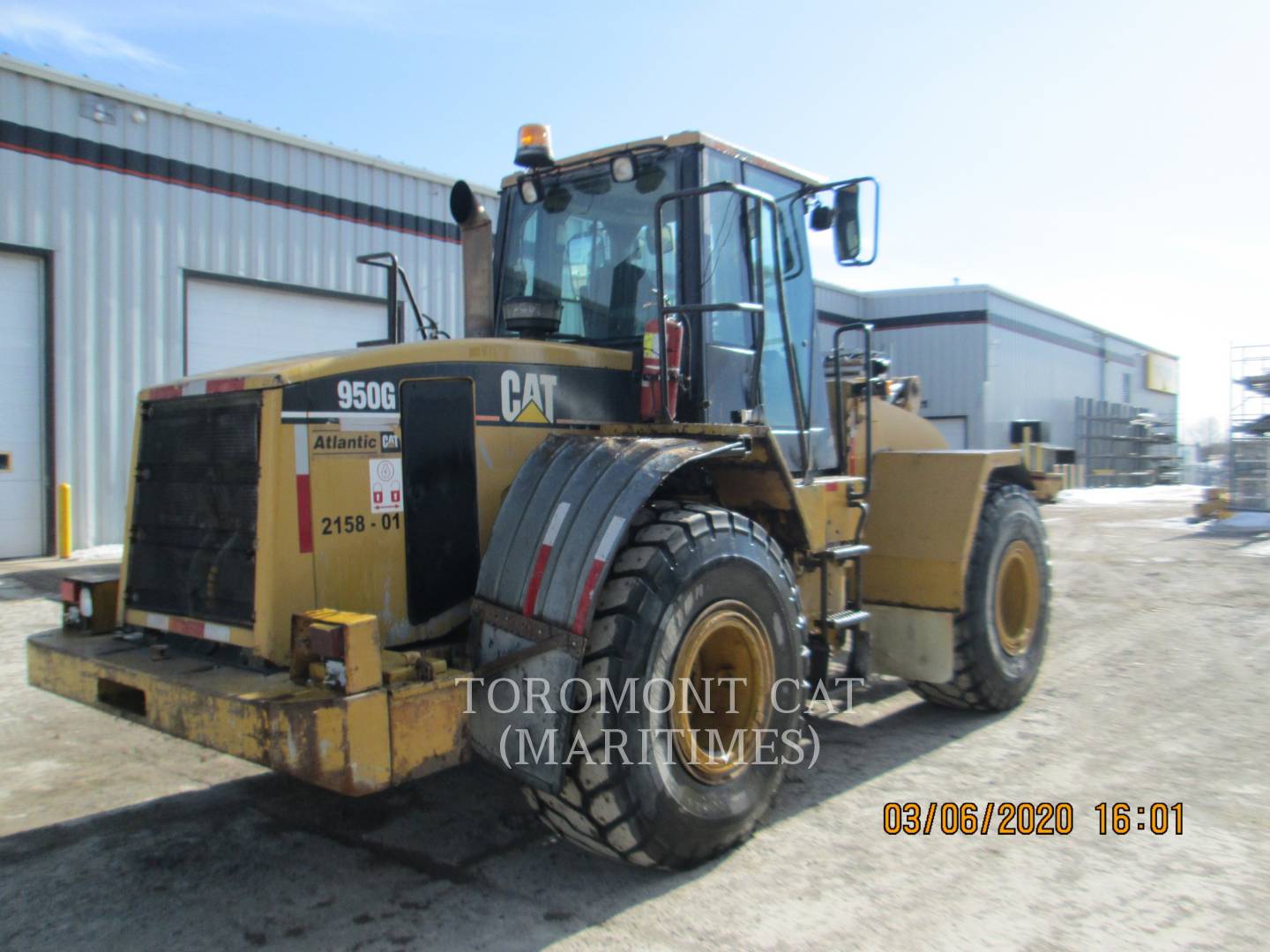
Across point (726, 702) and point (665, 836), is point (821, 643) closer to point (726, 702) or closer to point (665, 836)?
point (726, 702)

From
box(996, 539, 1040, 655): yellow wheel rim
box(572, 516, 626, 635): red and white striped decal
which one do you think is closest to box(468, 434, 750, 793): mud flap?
box(572, 516, 626, 635): red and white striped decal

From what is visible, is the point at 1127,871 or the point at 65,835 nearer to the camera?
the point at 1127,871

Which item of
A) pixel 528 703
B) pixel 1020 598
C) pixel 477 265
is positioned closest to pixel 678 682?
pixel 528 703

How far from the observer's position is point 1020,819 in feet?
13.6

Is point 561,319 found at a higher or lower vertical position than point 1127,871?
higher

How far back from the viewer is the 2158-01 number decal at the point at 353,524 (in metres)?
3.54

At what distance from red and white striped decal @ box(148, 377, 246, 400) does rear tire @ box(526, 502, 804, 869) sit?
1540 millimetres

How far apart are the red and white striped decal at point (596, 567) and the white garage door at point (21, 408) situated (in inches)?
401

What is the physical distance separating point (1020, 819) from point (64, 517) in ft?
35.3

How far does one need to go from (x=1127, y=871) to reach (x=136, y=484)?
4.14 metres

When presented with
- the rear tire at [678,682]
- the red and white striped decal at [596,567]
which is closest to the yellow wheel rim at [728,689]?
the rear tire at [678,682]

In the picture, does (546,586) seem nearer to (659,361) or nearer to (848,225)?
(659,361)

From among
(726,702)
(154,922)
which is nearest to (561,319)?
(726,702)

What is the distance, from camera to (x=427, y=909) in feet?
11.0
